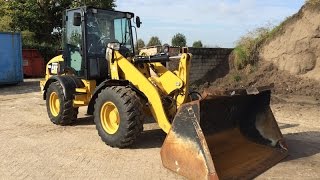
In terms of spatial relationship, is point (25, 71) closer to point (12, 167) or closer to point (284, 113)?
point (284, 113)

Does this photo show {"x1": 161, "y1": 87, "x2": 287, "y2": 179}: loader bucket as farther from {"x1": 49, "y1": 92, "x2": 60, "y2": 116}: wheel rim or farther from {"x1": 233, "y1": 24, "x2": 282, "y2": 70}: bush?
{"x1": 233, "y1": 24, "x2": 282, "y2": 70}: bush

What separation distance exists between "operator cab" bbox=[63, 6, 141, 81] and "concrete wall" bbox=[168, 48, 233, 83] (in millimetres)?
5743

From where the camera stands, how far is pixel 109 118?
719cm

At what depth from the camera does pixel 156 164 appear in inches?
240

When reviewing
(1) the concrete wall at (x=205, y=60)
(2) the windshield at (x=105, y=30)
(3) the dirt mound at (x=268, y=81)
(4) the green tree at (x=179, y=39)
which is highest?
(4) the green tree at (x=179, y=39)

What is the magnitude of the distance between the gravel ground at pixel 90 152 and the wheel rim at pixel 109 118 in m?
0.31

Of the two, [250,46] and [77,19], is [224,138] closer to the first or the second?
[77,19]

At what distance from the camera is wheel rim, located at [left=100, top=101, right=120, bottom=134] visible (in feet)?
23.1

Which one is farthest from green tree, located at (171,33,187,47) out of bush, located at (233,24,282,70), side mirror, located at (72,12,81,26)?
side mirror, located at (72,12,81,26)

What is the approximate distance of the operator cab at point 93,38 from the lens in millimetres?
8211

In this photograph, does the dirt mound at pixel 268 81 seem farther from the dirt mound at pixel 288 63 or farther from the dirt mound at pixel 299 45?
the dirt mound at pixel 299 45

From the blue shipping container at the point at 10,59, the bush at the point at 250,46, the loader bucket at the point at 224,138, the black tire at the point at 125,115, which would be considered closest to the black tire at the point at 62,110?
the black tire at the point at 125,115

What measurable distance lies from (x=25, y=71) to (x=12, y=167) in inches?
667

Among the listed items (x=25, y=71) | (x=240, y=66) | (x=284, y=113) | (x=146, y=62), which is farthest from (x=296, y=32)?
(x=25, y=71)
